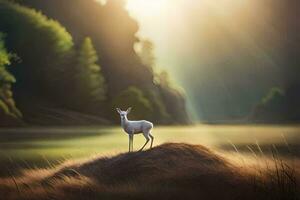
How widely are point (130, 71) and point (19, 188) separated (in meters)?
1.18

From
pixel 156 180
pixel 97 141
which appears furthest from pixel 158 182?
pixel 97 141

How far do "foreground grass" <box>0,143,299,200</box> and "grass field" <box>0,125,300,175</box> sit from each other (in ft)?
0.43

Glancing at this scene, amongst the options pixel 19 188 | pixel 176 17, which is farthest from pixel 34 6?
Answer: pixel 19 188

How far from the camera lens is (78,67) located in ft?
15.0

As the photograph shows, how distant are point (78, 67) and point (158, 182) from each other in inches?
42.2

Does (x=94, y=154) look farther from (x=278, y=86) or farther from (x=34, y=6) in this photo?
(x=278, y=86)

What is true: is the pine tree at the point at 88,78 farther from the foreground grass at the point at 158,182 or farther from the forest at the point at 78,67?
the foreground grass at the point at 158,182

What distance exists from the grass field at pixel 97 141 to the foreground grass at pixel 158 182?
0.13m

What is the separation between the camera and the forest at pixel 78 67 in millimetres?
4527

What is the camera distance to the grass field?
173 inches

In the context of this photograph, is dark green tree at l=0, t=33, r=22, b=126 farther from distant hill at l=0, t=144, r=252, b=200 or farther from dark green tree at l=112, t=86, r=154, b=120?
dark green tree at l=112, t=86, r=154, b=120

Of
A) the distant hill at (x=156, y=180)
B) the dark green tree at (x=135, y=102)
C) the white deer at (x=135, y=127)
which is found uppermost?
the dark green tree at (x=135, y=102)

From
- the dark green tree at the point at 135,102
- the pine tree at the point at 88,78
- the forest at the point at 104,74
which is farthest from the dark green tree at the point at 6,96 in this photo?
the dark green tree at the point at 135,102

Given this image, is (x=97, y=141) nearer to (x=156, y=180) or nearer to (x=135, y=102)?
(x=135, y=102)
